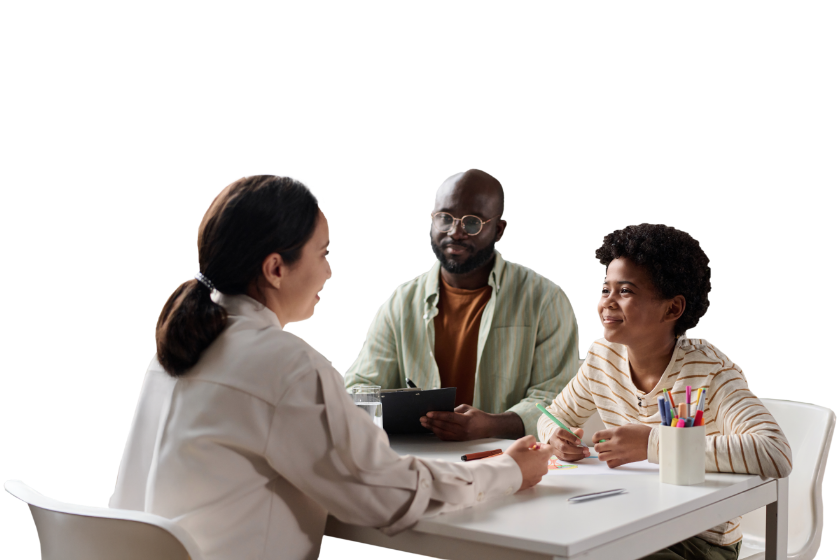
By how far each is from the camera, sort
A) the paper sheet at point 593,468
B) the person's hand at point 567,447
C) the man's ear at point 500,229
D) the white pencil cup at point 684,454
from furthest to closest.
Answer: the man's ear at point 500,229 → the person's hand at point 567,447 → the paper sheet at point 593,468 → the white pencil cup at point 684,454

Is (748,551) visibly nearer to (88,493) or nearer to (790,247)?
(790,247)

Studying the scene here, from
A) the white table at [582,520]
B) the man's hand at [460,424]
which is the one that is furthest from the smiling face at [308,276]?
the man's hand at [460,424]

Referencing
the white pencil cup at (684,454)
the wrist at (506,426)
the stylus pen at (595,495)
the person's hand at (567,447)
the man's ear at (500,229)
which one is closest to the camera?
the stylus pen at (595,495)

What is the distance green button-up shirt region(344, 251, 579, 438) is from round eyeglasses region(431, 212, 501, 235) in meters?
0.14

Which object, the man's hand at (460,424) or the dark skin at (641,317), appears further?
the man's hand at (460,424)

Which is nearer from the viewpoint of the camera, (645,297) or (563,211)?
(645,297)

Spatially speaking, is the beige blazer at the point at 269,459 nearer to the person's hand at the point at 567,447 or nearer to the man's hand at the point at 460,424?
the person's hand at the point at 567,447

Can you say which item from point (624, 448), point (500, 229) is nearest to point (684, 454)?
point (624, 448)

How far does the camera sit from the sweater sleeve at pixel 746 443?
1.61 meters

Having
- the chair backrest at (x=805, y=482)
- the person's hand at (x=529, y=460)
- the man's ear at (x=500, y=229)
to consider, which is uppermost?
the man's ear at (x=500, y=229)

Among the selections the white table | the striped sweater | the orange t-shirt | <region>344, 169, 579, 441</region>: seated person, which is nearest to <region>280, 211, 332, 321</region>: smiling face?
the white table

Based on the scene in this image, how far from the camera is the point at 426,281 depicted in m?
2.92
